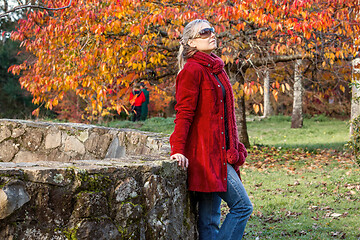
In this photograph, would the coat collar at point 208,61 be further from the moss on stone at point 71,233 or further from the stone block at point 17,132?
the stone block at point 17,132

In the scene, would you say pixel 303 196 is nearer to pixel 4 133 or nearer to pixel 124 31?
pixel 4 133

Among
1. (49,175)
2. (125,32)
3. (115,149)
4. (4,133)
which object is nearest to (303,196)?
(115,149)

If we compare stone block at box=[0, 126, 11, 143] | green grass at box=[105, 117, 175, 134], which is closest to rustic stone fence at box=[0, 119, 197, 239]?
stone block at box=[0, 126, 11, 143]

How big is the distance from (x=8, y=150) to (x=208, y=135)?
147 inches

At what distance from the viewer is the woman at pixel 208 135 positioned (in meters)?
3.05

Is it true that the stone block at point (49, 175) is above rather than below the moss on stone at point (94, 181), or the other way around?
above

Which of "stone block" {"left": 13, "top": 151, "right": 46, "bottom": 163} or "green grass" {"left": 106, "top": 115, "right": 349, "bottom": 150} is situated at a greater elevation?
"stone block" {"left": 13, "top": 151, "right": 46, "bottom": 163}

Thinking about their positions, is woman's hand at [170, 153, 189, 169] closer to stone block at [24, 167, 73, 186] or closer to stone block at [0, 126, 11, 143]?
stone block at [24, 167, 73, 186]

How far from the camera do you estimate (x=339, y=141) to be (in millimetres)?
13453

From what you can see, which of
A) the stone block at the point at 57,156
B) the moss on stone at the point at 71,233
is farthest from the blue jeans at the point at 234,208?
the stone block at the point at 57,156

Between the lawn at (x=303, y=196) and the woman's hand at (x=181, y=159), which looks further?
the lawn at (x=303, y=196)

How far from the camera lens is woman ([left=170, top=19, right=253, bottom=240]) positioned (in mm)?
3053

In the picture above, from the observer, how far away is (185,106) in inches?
120

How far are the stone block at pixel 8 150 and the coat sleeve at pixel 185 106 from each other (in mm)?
3453
